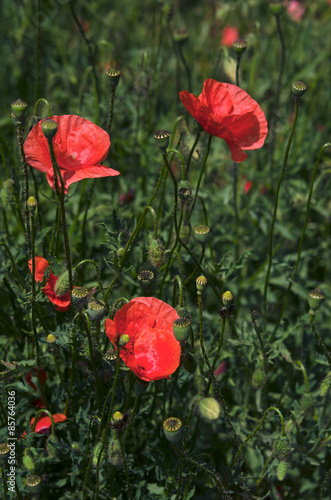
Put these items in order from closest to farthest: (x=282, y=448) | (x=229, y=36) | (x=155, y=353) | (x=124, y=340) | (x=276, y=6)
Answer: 1. (x=124, y=340)
2. (x=155, y=353)
3. (x=282, y=448)
4. (x=276, y=6)
5. (x=229, y=36)

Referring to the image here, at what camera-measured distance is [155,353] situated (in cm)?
142

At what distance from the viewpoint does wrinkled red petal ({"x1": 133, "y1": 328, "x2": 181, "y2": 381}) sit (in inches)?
53.7

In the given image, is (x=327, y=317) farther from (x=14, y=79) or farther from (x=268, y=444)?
(x=14, y=79)

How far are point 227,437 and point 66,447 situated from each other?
0.57m

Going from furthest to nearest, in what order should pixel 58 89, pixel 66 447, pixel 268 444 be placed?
pixel 58 89 < pixel 268 444 < pixel 66 447

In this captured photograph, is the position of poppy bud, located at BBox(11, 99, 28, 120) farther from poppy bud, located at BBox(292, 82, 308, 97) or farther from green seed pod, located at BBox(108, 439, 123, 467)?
green seed pod, located at BBox(108, 439, 123, 467)

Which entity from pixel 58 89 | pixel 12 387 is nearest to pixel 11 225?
pixel 12 387

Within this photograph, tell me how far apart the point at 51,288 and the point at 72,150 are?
378 millimetres

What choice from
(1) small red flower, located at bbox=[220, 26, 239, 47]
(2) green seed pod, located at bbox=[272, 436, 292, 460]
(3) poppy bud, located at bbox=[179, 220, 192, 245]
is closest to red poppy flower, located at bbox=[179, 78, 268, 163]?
(3) poppy bud, located at bbox=[179, 220, 192, 245]

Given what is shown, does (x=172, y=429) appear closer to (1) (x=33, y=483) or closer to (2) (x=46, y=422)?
(1) (x=33, y=483)

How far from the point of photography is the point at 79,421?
170 centimetres

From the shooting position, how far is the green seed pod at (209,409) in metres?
1.48

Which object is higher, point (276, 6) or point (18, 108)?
point (276, 6)
